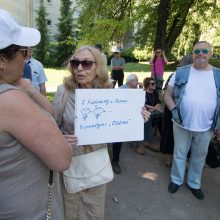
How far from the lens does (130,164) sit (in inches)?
214

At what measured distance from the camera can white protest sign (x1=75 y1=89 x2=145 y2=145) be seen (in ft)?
7.60

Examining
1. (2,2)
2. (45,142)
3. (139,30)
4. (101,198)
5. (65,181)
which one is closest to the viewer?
(45,142)

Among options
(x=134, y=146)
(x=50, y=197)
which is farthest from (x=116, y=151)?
(x=50, y=197)

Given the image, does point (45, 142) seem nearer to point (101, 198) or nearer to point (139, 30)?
point (101, 198)

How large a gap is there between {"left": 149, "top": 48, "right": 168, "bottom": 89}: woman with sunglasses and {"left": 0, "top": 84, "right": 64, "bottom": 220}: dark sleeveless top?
8083 millimetres

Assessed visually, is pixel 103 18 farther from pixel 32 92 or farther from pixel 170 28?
pixel 32 92

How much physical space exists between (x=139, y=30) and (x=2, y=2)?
762 centimetres

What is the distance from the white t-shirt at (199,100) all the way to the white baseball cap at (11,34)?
114 inches

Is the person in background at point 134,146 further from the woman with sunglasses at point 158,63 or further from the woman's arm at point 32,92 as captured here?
the woman with sunglasses at point 158,63

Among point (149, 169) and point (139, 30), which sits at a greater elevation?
point (139, 30)

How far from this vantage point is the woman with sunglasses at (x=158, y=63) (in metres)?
9.48

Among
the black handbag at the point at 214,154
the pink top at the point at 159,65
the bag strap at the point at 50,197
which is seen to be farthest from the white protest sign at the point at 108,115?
the pink top at the point at 159,65

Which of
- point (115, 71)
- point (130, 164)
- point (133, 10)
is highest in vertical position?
point (133, 10)

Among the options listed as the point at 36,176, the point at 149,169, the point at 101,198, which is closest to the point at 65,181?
the point at 101,198
